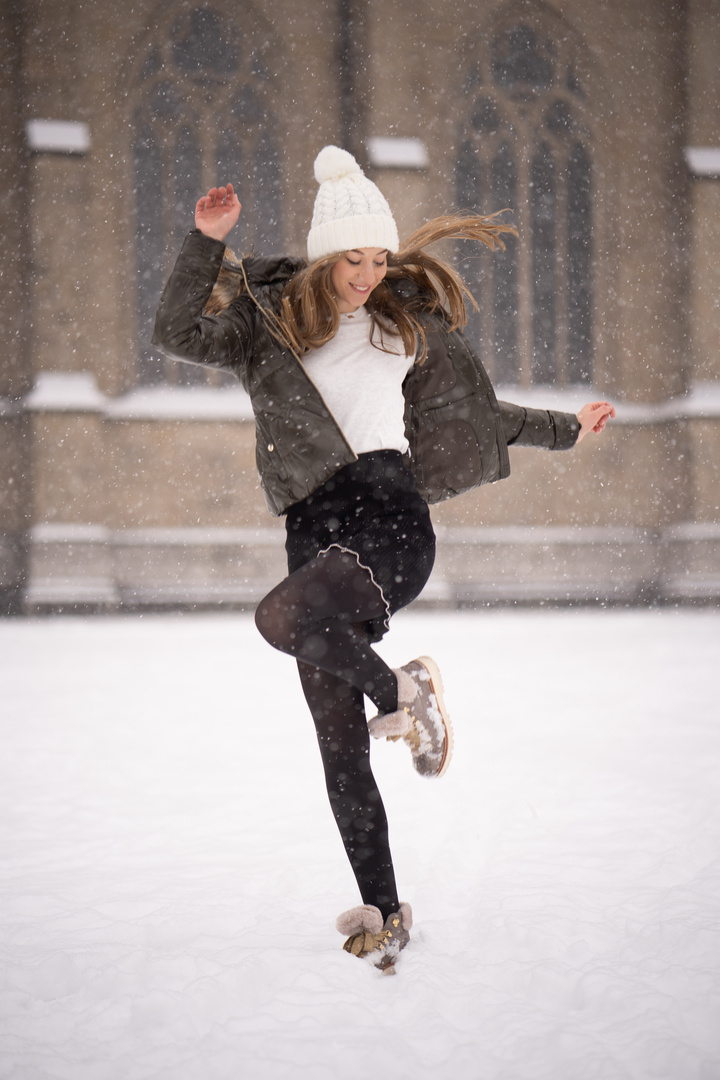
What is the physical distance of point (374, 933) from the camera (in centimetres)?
224

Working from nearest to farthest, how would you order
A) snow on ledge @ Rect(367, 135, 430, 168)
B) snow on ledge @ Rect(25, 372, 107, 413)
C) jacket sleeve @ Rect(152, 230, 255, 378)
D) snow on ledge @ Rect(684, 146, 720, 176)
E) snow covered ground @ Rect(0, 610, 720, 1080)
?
snow covered ground @ Rect(0, 610, 720, 1080) → jacket sleeve @ Rect(152, 230, 255, 378) → snow on ledge @ Rect(25, 372, 107, 413) → snow on ledge @ Rect(367, 135, 430, 168) → snow on ledge @ Rect(684, 146, 720, 176)

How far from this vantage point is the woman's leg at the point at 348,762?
2182 mm

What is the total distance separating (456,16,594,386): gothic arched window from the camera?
1010cm

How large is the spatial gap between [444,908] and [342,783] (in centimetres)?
70

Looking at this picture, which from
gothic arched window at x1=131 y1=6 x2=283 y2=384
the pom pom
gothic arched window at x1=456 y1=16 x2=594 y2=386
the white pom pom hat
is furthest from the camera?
gothic arched window at x1=456 y1=16 x2=594 y2=386

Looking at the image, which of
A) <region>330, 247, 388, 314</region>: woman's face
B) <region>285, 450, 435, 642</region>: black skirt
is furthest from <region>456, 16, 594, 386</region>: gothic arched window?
<region>285, 450, 435, 642</region>: black skirt

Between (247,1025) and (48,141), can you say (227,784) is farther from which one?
(48,141)

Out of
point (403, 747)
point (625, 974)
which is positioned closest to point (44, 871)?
point (625, 974)

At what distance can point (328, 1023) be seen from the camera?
1.96 meters

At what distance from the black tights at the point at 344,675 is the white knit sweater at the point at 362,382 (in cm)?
33

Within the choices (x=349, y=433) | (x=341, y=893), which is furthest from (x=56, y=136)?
(x=341, y=893)

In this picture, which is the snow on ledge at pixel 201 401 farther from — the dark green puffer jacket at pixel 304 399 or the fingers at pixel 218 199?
the fingers at pixel 218 199

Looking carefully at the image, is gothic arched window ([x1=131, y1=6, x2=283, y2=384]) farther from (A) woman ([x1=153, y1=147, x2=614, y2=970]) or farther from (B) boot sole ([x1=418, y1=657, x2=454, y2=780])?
(B) boot sole ([x1=418, y1=657, x2=454, y2=780])

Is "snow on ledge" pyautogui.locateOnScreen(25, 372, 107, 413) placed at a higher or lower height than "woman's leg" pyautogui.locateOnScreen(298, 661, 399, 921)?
higher
